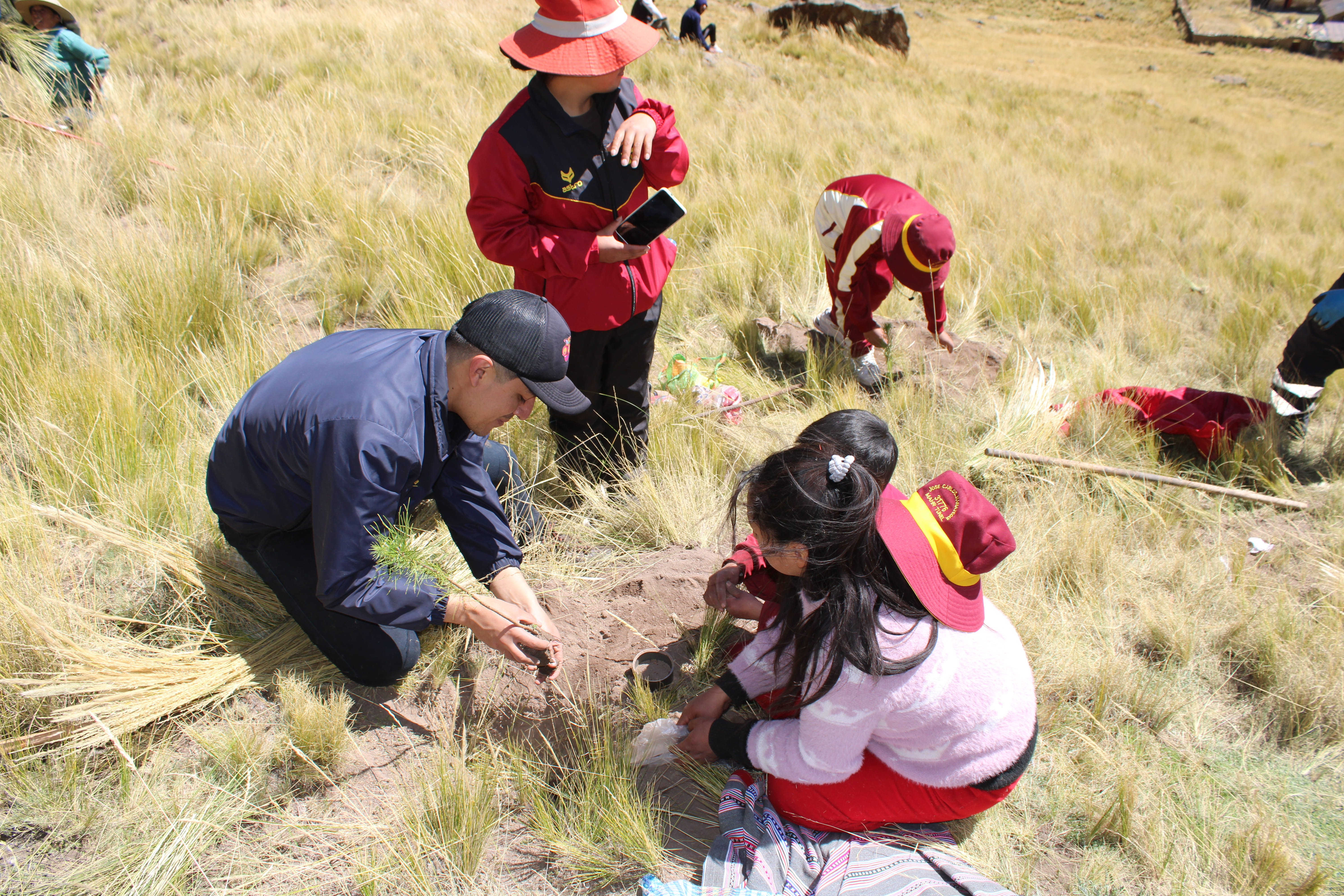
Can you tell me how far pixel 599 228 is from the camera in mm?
2541

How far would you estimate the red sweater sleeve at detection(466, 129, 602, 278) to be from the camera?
91.0 inches

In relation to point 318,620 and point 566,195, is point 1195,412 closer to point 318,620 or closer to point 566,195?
point 566,195

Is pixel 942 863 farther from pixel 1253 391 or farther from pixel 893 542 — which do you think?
pixel 1253 391

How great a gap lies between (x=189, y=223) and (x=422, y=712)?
3160 millimetres

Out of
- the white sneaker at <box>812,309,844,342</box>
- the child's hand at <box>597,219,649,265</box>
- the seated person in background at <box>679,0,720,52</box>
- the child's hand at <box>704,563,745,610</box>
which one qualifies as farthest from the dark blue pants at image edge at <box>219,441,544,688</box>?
the seated person in background at <box>679,0,720,52</box>

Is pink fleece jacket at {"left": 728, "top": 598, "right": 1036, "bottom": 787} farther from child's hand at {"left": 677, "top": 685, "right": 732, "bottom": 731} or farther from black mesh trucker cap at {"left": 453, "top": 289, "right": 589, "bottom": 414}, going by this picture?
black mesh trucker cap at {"left": 453, "top": 289, "right": 589, "bottom": 414}

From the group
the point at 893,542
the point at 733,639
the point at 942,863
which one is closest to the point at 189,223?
the point at 733,639

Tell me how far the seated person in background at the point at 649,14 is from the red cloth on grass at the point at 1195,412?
10.1 metres

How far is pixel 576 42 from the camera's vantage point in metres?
2.27

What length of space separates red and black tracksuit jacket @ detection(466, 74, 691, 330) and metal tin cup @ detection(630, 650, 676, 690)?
1084mm

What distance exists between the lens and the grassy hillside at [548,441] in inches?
70.4

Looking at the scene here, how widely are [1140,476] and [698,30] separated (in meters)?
10.3

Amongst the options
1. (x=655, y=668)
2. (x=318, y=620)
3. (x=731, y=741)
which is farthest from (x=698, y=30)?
(x=731, y=741)

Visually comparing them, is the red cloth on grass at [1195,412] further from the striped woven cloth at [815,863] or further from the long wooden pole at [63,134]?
the long wooden pole at [63,134]
